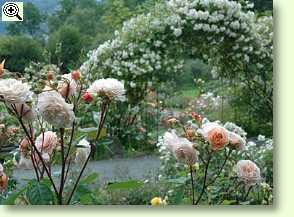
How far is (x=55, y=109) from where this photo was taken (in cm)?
151

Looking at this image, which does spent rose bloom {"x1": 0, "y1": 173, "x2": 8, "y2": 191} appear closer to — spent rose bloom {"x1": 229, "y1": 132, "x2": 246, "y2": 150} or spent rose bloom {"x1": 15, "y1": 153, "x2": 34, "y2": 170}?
spent rose bloom {"x1": 15, "y1": 153, "x2": 34, "y2": 170}

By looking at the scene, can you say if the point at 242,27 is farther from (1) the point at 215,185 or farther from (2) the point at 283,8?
(1) the point at 215,185

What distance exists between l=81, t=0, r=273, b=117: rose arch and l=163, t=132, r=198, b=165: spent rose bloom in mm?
442

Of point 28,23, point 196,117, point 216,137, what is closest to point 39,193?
point 216,137

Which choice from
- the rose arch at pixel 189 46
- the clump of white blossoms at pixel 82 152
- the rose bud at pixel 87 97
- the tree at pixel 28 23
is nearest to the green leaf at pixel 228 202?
the rose arch at pixel 189 46

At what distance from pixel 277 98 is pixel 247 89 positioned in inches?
5.1

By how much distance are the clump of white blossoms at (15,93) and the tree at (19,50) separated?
57 centimetres

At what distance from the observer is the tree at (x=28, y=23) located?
2104mm

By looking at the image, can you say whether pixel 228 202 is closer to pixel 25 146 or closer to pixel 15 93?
pixel 25 146

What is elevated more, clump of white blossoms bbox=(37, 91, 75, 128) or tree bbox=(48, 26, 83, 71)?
tree bbox=(48, 26, 83, 71)

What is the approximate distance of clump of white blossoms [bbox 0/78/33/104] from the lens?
4.86 ft

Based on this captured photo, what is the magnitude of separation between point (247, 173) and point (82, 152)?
575 millimetres

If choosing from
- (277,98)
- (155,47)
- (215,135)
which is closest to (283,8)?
(277,98)

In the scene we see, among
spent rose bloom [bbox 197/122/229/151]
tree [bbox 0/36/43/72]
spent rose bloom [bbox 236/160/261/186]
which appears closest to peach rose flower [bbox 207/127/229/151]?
spent rose bloom [bbox 197/122/229/151]
